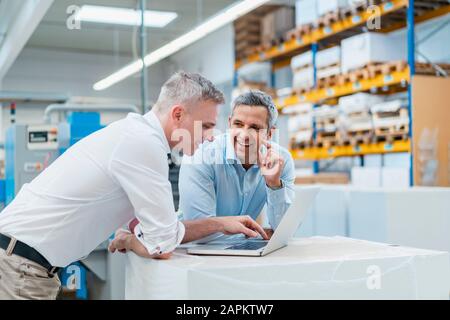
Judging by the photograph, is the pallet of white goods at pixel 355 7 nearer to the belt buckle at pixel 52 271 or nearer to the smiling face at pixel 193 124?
the smiling face at pixel 193 124

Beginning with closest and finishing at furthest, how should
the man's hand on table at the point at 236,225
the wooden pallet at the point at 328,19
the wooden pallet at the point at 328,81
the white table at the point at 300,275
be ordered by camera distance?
1. the white table at the point at 300,275
2. the man's hand on table at the point at 236,225
3. the wooden pallet at the point at 328,19
4. the wooden pallet at the point at 328,81

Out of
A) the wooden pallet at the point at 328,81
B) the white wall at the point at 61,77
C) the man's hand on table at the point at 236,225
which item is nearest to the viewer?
the man's hand on table at the point at 236,225

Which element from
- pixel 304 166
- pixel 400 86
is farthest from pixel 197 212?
pixel 304 166

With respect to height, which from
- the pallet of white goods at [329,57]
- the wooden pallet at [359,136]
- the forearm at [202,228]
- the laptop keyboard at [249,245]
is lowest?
the laptop keyboard at [249,245]

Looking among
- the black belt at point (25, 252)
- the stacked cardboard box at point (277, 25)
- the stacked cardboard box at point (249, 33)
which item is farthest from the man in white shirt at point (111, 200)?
the stacked cardboard box at point (249, 33)

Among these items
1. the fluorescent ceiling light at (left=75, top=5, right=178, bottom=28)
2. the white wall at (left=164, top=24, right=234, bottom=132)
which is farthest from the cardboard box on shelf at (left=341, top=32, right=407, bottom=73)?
the white wall at (left=164, top=24, right=234, bottom=132)

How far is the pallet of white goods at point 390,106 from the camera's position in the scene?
6.00m

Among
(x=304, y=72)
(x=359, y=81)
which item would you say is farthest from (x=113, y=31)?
(x=359, y=81)

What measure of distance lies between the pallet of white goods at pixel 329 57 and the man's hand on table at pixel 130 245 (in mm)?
5521

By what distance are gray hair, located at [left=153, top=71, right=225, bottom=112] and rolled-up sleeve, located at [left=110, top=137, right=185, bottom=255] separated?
24 cm

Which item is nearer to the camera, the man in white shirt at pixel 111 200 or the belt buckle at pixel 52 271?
the man in white shirt at pixel 111 200

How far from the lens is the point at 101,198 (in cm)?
187

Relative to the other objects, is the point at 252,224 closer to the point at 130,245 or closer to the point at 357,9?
the point at 130,245

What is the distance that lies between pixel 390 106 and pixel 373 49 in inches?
29.0
